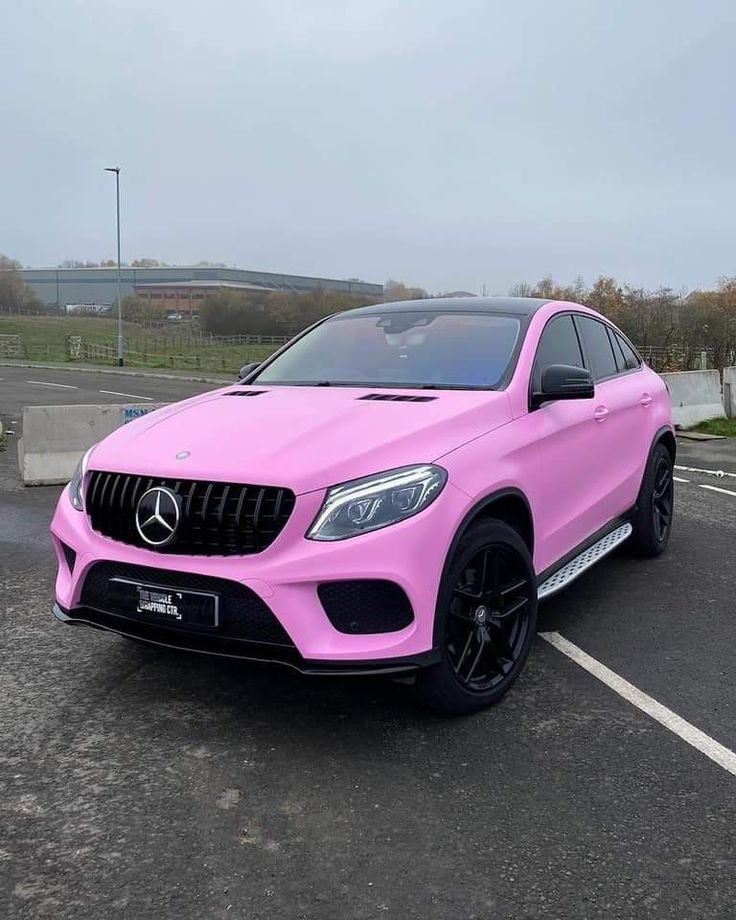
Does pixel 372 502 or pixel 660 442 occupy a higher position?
pixel 372 502

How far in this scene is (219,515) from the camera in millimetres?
3062

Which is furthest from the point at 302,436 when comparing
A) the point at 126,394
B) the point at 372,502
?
the point at 126,394

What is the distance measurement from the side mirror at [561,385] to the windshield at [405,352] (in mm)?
211

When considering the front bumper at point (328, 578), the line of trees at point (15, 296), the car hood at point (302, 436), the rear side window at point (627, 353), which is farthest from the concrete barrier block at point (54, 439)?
the line of trees at point (15, 296)

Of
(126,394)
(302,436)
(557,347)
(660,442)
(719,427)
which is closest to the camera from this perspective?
(302,436)

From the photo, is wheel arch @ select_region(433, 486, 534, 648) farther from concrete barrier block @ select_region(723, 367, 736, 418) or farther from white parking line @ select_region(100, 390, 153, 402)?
white parking line @ select_region(100, 390, 153, 402)

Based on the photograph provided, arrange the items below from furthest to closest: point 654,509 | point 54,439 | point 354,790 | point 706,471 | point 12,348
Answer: point 12,348, point 706,471, point 54,439, point 654,509, point 354,790

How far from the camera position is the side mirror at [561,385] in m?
4.02

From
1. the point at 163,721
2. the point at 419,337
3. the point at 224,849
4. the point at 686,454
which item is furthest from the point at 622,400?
the point at 686,454

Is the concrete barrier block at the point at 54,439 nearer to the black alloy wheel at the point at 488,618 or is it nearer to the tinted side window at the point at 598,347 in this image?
the tinted side window at the point at 598,347

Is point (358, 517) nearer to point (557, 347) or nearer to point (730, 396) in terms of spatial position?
point (557, 347)

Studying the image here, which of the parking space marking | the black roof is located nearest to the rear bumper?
the parking space marking

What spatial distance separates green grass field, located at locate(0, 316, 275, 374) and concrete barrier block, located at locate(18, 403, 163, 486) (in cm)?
3014

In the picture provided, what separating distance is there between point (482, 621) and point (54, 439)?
668 cm
